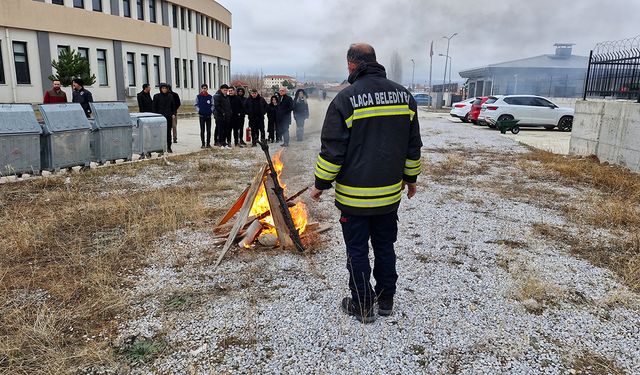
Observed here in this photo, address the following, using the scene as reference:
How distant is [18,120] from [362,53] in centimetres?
696

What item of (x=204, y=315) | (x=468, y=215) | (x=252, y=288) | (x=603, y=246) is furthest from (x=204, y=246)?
(x=603, y=246)

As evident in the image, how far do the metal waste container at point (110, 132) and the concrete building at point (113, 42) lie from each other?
54.1ft

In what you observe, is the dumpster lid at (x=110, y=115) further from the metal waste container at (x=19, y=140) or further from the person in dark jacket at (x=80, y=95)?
the person in dark jacket at (x=80, y=95)

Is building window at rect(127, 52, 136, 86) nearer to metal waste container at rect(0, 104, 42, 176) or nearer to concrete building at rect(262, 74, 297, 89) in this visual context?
concrete building at rect(262, 74, 297, 89)

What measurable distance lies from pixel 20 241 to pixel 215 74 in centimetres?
3896

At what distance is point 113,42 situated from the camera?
26656 mm

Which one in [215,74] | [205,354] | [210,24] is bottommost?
[205,354]

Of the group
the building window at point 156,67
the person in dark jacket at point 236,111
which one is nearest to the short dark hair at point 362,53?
the person in dark jacket at point 236,111

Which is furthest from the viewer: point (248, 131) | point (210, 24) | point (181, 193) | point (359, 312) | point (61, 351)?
point (210, 24)

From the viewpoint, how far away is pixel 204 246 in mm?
4547

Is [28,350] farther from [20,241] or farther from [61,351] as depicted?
[20,241]

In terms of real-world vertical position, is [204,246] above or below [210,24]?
below

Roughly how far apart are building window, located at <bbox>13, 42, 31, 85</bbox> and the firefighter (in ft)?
81.5

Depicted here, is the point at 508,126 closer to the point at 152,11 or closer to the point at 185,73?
the point at 152,11
